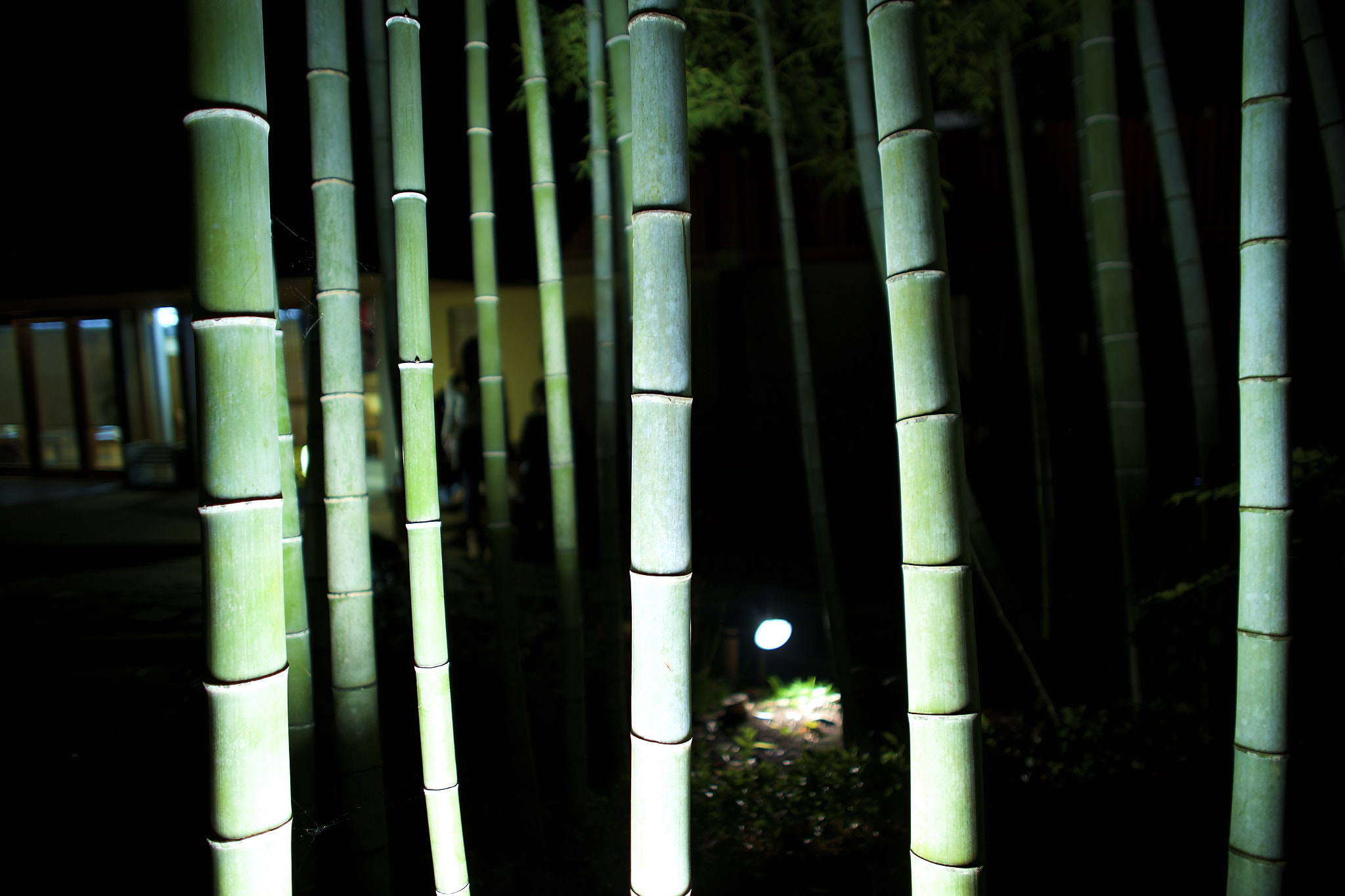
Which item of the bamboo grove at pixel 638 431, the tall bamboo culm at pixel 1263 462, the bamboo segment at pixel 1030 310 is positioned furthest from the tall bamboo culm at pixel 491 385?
the bamboo segment at pixel 1030 310

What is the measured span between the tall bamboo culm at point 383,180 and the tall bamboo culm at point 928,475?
3.20 feet

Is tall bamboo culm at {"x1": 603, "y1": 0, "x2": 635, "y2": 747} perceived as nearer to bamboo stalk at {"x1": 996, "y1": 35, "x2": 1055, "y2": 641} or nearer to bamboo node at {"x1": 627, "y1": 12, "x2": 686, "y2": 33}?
bamboo node at {"x1": 627, "y1": 12, "x2": 686, "y2": 33}

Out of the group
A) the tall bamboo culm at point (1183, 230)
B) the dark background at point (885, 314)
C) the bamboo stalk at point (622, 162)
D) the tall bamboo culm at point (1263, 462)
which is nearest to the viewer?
the tall bamboo culm at point (1263, 462)

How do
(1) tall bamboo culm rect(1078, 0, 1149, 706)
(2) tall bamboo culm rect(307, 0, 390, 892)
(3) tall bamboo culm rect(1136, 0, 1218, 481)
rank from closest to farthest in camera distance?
(2) tall bamboo culm rect(307, 0, 390, 892), (1) tall bamboo culm rect(1078, 0, 1149, 706), (3) tall bamboo culm rect(1136, 0, 1218, 481)

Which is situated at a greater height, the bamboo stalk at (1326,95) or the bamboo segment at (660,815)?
the bamboo stalk at (1326,95)

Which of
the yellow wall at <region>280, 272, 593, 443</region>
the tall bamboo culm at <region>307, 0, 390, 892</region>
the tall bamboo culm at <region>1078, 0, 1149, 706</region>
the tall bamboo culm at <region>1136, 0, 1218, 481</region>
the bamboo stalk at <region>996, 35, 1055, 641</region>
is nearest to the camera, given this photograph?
the tall bamboo culm at <region>307, 0, 390, 892</region>

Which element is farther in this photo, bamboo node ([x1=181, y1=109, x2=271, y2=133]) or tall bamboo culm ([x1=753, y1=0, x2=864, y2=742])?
tall bamboo culm ([x1=753, y1=0, x2=864, y2=742])

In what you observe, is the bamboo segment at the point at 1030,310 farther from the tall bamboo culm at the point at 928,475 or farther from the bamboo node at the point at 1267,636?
the tall bamboo culm at the point at 928,475

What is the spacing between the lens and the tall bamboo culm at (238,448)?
734 mm

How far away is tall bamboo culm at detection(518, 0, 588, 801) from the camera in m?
1.70

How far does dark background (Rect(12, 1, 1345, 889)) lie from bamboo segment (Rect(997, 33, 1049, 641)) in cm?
15

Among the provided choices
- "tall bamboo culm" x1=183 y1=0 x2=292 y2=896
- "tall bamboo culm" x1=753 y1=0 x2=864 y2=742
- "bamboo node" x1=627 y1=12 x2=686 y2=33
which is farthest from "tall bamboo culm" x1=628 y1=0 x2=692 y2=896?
"tall bamboo culm" x1=753 y1=0 x2=864 y2=742

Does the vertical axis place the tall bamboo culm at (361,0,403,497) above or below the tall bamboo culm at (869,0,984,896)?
above

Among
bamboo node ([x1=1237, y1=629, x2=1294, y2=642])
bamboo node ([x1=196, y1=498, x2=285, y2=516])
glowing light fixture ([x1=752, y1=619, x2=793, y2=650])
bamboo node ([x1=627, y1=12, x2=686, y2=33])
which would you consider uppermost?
bamboo node ([x1=627, y1=12, x2=686, y2=33])
